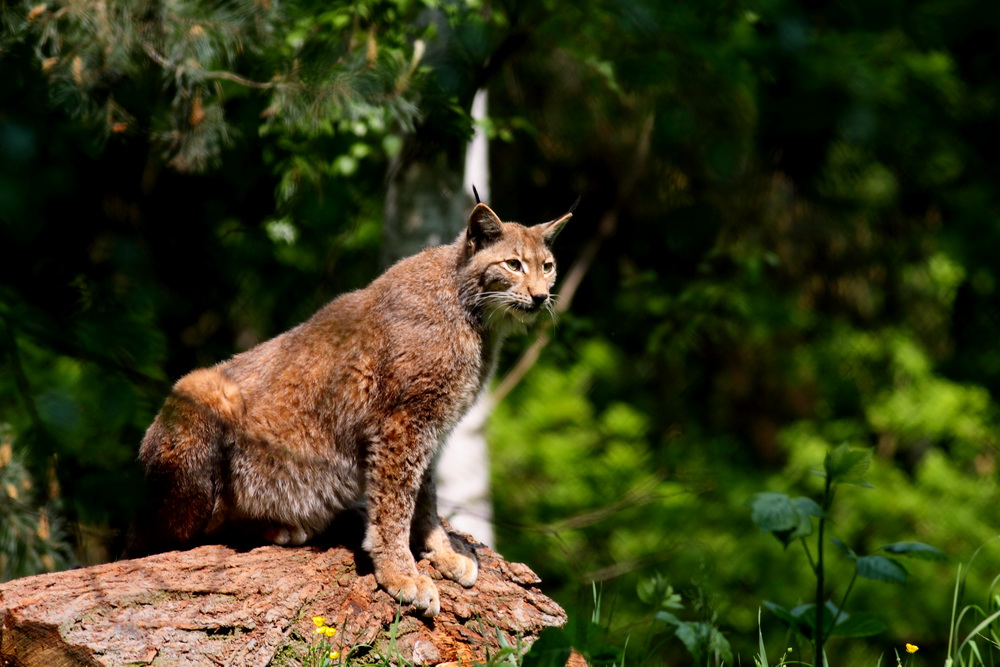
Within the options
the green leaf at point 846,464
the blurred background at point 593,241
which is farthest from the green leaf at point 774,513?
the blurred background at point 593,241

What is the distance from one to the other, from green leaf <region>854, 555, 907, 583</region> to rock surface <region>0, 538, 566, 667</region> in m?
1.16

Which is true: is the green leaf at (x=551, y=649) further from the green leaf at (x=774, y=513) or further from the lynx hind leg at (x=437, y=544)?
the lynx hind leg at (x=437, y=544)

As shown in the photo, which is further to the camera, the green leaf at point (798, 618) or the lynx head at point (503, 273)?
the lynx head at point (503, 273)

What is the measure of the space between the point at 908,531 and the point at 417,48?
721 centimetres

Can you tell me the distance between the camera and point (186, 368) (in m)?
4.96

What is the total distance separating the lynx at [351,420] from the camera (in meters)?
3.69

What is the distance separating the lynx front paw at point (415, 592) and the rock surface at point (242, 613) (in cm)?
4

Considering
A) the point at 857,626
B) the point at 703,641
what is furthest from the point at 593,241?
Result: the point at 857,626

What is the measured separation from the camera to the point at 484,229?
4.09 metres

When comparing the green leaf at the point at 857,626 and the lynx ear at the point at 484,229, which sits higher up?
the lynx ear at the point at 484,229

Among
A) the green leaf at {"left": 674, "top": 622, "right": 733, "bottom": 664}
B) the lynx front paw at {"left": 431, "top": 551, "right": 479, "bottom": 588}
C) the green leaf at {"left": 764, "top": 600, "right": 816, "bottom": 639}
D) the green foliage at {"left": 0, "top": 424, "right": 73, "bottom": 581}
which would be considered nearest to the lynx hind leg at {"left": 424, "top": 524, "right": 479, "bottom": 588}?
the lynx front paw at {"left": 431, "top": 551, "right": 479, "bottom": 588}

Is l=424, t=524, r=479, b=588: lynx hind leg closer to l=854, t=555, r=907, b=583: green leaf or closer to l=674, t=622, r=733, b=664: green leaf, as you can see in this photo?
l=674, t=622, r=733, b=664: green leaf

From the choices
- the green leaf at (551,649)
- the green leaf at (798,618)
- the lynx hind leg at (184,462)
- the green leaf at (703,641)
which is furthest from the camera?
the lynx hind leg at (184,462)

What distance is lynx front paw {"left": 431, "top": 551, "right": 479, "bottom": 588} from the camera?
3725 millimetres
